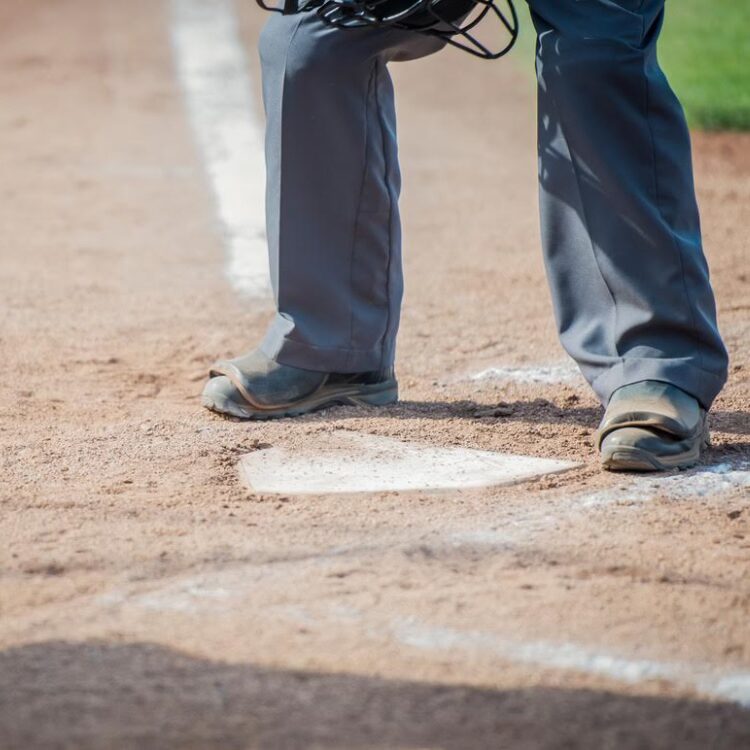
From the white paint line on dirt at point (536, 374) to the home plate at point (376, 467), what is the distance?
0.64 metres

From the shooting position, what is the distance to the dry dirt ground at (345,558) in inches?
72.8

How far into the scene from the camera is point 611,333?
9.41 ft

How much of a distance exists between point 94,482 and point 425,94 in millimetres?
5850

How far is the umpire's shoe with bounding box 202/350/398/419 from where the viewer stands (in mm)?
3117

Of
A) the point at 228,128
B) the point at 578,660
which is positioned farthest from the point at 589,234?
the point at 228,128

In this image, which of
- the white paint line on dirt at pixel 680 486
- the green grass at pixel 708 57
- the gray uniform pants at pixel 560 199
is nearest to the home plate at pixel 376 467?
the white paint line on dirt at pixel 680 486

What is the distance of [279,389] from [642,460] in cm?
86

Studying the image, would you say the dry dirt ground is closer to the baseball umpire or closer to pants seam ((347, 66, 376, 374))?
the baseball umpire

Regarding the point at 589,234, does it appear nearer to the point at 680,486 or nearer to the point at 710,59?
the point at 680,486

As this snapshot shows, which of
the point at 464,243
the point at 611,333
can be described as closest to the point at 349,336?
the point at 611,333

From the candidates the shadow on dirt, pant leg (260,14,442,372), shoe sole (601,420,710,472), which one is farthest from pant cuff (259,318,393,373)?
the shadow on dirt

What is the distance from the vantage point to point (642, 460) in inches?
107

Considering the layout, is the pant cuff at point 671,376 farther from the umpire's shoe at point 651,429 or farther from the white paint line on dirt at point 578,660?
the white paint line on dirt at point 578,660

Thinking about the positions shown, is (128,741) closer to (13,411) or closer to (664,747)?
(664,747)
